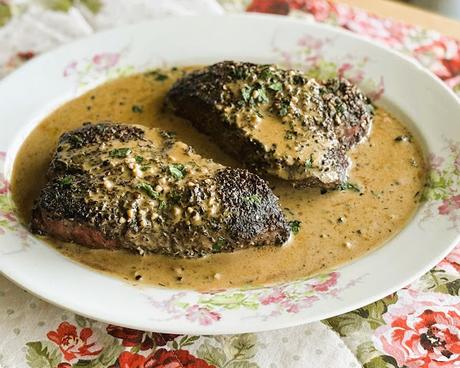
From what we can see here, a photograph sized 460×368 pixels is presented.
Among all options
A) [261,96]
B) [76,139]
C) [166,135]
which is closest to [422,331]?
[261,96]

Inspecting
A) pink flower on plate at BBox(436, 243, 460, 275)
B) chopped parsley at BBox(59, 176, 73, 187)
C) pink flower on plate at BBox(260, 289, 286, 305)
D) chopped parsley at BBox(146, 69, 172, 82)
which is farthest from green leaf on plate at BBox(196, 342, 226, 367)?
chopped parsley at BBox(146, 69, 172, 82)

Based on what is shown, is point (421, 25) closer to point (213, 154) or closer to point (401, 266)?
point (213, 154)

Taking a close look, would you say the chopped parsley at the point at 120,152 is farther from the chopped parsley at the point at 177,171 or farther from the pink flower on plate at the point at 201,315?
the pink flower on plate at the point at 201,315

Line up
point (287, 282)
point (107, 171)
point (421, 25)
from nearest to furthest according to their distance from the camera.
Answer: point (287, 282), point (107, 171), point (421, 25)

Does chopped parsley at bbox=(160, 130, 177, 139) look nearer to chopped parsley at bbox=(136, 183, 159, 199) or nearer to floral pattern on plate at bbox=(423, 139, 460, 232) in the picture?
chopped parsley at bbox=(136, 183, 159, 199)

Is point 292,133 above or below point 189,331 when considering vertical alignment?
above

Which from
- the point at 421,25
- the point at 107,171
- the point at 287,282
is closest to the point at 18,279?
the point at 107,171

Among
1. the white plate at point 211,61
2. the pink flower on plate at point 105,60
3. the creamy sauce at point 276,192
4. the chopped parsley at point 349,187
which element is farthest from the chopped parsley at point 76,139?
the chopped parsley at point 349,187
